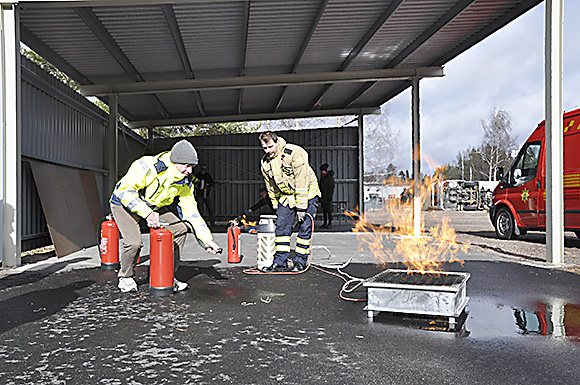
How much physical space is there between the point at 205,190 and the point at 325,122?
27307 millimetres

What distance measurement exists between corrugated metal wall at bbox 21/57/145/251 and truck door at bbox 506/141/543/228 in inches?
437

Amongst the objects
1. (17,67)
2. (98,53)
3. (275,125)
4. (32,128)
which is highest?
(275,125)

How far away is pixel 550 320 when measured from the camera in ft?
15.1

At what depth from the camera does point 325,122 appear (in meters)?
44.9

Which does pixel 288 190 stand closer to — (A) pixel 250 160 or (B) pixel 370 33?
(B) pixel 370 33

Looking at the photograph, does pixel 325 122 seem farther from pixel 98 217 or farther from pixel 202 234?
pixel 202 234

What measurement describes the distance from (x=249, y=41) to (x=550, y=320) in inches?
365

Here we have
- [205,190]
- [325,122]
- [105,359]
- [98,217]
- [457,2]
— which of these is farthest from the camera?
[325,122]

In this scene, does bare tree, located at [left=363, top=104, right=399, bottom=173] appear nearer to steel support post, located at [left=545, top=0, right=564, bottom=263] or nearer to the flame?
the flame

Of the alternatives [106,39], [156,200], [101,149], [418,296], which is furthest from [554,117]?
[101,149]

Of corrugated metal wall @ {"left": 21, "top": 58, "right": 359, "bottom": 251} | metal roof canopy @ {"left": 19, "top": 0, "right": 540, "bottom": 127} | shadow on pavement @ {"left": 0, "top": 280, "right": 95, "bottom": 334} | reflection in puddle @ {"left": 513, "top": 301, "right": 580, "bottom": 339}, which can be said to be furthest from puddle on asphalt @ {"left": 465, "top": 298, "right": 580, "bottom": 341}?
corrugated metal wall @ {"left": 21, "top": 58, "right": 359, "bottom": 251}

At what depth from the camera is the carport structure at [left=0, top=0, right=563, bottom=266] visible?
808cm

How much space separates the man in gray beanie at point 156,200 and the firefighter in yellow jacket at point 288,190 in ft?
4.97

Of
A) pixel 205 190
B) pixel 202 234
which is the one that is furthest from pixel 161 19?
pixel 205 190
